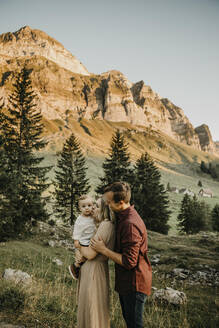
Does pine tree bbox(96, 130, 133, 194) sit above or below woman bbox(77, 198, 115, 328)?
above

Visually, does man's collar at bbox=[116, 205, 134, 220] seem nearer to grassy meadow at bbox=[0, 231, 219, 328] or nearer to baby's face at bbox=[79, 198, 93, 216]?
baby's face at bbox=[79, 198, 93, 216]

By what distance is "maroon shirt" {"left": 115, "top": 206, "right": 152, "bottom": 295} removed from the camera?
2.49 m

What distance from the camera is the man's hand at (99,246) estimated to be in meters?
2.54

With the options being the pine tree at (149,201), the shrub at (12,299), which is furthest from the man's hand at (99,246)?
the pine tree at (149,201)

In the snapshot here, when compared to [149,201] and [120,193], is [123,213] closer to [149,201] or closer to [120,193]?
[120,193]

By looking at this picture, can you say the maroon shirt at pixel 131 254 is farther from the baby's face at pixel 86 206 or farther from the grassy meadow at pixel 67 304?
the grassy meadow at pixel 67 304

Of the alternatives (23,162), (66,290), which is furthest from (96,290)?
(23,162)

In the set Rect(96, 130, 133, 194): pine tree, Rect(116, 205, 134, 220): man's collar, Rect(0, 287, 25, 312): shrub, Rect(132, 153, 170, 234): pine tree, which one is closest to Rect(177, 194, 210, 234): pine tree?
Rect(132, 153, 170, 234): pine tree

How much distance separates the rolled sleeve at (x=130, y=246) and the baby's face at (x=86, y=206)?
944 mm

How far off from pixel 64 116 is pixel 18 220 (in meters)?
160

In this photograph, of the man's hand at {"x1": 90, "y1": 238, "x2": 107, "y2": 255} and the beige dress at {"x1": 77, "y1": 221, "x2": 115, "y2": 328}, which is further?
the beige dress at {"x1": 77, "y1": 221, "x2": 115, "y2": 328}

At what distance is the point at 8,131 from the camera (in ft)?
58.6

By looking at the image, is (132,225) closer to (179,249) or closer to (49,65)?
(179,249)

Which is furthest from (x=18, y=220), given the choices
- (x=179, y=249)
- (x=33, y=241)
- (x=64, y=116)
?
(x=64, y=116)
